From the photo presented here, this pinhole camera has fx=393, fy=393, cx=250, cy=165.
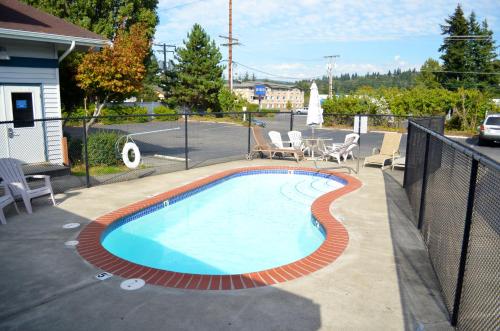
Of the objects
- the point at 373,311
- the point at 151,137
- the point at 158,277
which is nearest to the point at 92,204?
the point at 158,277

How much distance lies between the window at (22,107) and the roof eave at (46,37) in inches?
60.2

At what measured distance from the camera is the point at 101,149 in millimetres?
11211

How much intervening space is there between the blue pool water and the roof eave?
5.04 m

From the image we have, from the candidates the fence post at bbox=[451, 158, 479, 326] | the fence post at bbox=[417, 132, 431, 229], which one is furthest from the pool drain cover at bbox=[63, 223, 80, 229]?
the fence post at bbox=[417, 132, 431, 229]

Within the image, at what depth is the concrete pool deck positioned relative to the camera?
358cm

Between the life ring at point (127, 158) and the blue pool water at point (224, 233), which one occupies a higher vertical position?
the life ring at point (127, 158)

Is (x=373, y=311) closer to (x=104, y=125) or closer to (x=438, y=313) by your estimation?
(x=438, y=313)

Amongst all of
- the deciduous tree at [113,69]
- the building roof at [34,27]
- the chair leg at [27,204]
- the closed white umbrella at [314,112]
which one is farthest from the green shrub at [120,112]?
the chair leg at [27,204]

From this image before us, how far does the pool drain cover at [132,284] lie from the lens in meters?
4.24

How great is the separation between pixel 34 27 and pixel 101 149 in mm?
3504

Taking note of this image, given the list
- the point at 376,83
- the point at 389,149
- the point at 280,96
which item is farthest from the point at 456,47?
the point at 376,83

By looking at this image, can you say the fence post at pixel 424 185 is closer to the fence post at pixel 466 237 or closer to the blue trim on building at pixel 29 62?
the fence post at pixel 466 237

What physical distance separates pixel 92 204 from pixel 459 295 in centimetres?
641

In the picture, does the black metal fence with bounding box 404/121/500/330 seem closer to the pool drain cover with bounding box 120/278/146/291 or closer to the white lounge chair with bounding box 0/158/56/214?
the pool drain cover with bounding box 120/278/146/291
